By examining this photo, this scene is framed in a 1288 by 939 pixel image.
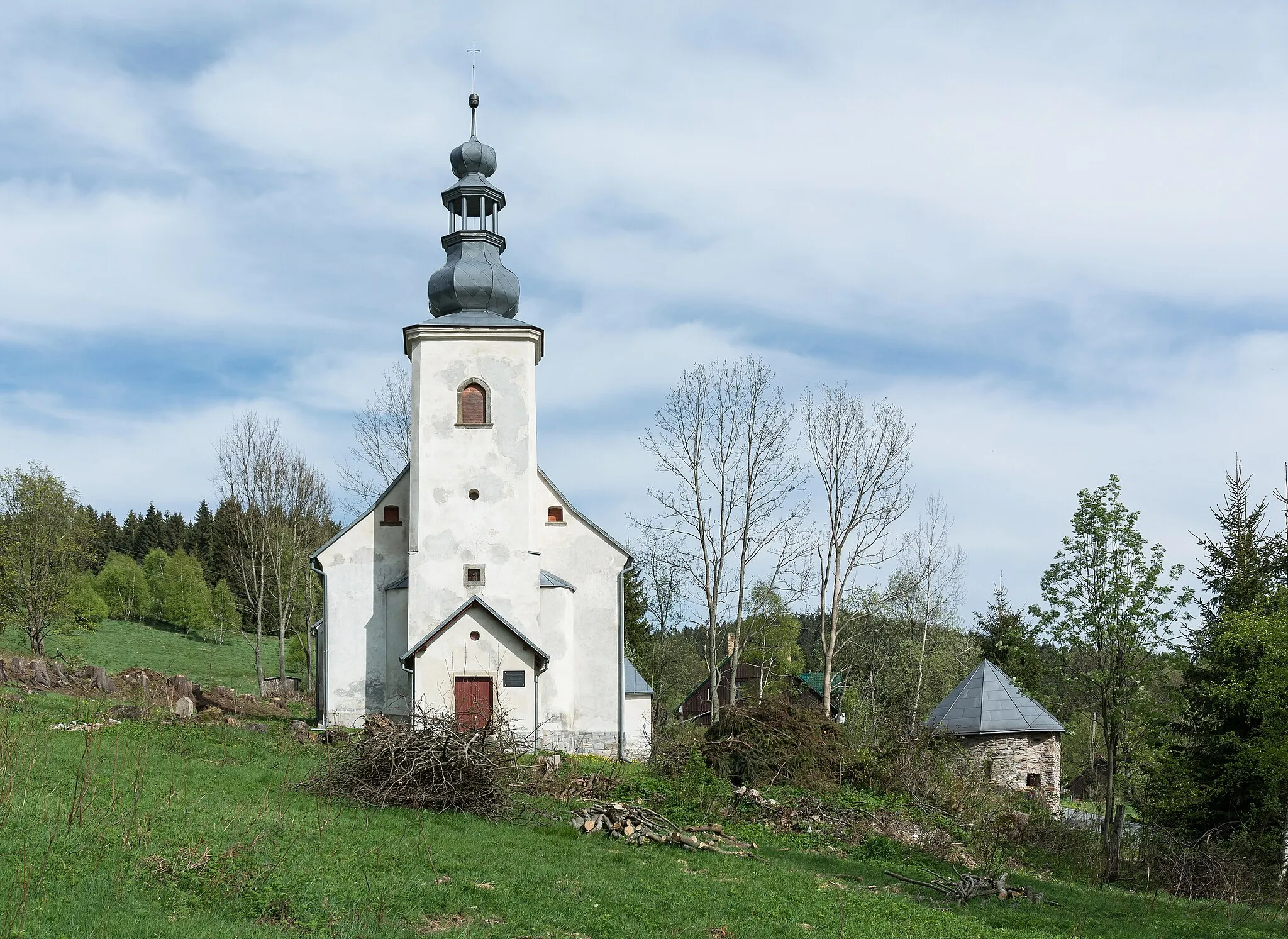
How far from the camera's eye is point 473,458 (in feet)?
87.8

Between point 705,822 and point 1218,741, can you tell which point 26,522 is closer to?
point 705,822

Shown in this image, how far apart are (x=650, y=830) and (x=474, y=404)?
14.3m

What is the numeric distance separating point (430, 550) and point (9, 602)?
19559 mm

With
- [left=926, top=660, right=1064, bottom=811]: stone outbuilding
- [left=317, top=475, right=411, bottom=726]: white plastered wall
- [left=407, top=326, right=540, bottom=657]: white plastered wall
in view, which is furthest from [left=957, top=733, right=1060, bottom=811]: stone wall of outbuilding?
[left=317, top=475, right=411, bottom=726]: white plastered wall

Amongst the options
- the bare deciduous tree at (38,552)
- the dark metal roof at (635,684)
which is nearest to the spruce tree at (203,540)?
the bare deciduous tree at (38,552)

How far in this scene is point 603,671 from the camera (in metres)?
27.1

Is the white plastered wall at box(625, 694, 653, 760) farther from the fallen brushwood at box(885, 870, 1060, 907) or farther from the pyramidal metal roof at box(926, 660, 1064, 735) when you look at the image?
the fallen brushwood at box(885, 870, 1060, 907)

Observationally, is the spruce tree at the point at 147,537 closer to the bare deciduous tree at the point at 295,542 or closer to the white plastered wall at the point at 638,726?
the bare deciduous tree at the point at 295,542

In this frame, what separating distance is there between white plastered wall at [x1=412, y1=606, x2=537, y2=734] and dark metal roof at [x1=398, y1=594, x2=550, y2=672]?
9 cm

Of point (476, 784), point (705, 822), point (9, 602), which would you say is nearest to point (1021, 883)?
point (705, 822)

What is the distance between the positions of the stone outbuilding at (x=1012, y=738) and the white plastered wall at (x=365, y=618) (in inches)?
587

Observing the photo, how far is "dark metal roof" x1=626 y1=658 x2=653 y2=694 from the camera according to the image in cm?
3083

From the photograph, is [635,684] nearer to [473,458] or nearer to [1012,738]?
[473,458]

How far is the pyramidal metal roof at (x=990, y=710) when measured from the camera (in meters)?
30.8
